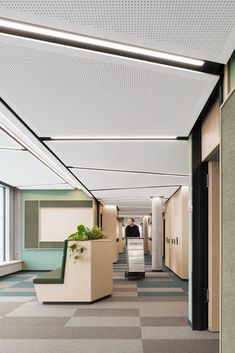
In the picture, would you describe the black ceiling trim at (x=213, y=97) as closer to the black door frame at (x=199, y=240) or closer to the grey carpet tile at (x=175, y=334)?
the black door frame at (x=199, y=240)

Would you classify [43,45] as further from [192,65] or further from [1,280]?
[1,280]

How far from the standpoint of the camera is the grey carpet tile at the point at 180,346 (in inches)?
178

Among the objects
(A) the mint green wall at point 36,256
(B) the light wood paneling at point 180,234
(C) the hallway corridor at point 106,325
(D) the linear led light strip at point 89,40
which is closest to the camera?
(D) the linear led light strip at point 89,40

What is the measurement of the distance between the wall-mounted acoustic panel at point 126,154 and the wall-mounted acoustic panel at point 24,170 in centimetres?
74

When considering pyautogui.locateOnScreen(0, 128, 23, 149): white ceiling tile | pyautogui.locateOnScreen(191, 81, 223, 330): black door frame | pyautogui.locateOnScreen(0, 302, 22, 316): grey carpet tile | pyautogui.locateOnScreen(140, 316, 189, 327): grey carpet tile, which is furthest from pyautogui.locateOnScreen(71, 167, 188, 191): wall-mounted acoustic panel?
pyautogui.locateOnScreen(191, 81, 223, 330): black door frame

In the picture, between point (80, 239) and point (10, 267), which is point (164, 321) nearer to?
point (80, 239)

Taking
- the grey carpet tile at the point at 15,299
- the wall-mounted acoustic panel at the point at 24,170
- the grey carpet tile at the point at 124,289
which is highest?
the wall-mounted acoustic panel at the point at 24,170

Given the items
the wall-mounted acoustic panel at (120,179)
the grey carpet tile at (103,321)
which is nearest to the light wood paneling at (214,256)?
the grey carpet tile at (103,321)

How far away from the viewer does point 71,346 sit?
187 inches

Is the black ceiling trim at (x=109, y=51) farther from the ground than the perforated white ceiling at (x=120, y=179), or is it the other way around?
the black ceiling trim at (x=109, y=51)

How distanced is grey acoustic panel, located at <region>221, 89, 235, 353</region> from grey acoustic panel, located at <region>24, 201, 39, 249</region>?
1092cm

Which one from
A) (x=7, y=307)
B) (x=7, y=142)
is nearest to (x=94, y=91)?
(x=7, y=142)

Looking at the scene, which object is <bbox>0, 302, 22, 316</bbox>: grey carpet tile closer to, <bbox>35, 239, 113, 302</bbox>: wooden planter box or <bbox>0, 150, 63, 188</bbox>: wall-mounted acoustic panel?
<bbox>35, 239, 113, 302</bbox>: wooden planter box

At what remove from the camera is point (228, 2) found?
226 centimetres
